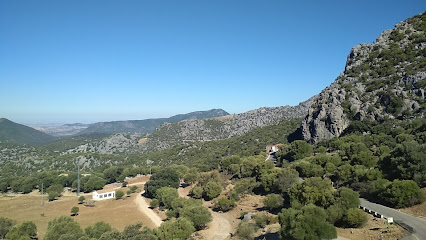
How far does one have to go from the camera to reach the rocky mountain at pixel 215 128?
136375mm

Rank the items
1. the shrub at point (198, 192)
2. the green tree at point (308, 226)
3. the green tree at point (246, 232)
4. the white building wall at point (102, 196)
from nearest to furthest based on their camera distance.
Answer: the green tree at point (308, 226) < the green tree at point (246, 232) < the shrub at point (198, 192) < the white building wall at point (102, 196)

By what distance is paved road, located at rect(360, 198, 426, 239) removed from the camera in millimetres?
19447

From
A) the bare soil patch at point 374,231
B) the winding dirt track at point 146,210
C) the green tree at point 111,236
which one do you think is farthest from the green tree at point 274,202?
the green tree at point 111,236

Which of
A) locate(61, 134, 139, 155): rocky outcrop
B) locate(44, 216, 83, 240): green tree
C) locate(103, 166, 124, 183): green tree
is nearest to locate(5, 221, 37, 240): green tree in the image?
locate(44, 216, 83, 240): green tree

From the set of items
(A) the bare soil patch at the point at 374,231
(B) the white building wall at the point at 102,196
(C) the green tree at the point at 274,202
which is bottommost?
(B) the white building wall at the point at 102,196

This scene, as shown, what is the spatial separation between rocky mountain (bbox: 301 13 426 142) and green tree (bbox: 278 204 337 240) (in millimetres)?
46052

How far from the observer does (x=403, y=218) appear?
2239cm

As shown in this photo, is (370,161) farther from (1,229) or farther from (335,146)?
(1,229)

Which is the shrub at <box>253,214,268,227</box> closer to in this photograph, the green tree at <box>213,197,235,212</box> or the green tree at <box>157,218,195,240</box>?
the green tree at <box>157,218,195,240</box>

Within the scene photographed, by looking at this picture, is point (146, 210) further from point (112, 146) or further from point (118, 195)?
point (112, 146)

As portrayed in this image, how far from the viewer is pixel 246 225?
26797 millimetres

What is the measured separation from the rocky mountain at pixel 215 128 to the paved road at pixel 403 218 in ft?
338

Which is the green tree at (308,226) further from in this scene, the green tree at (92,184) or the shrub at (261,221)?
the green tree at (92,184)

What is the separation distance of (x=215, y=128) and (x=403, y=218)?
431 feet
